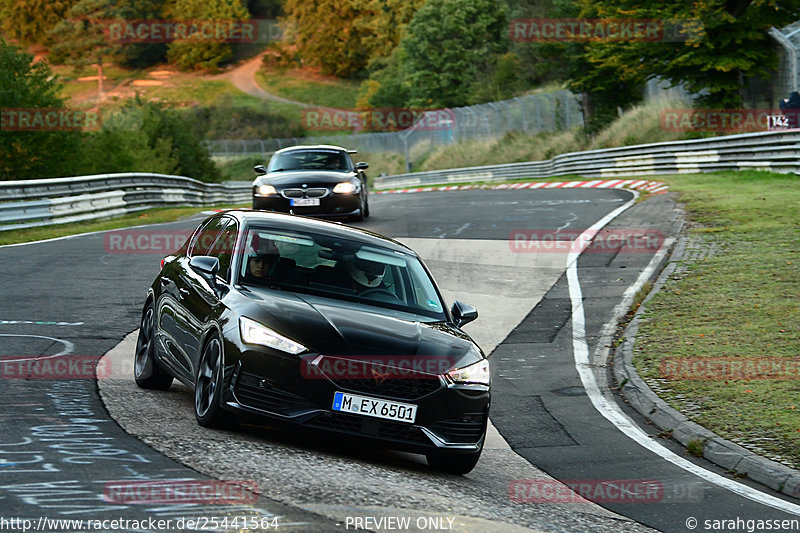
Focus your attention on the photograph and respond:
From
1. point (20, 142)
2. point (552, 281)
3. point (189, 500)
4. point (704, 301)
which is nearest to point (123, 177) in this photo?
point (20, 142)

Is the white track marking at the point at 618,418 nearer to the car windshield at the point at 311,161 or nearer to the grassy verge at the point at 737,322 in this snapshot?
the grassy verge at the point at 737,322

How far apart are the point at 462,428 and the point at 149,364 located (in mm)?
3038

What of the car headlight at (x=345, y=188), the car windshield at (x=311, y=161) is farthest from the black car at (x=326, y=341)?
the car windshield at (x=311, y=161)

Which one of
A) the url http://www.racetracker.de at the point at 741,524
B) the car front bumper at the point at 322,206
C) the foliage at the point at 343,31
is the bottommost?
the url http://www.racetracker.de at the point at 741,524

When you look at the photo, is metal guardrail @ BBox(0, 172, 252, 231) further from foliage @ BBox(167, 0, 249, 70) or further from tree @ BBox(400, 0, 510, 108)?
foliage @ BBox(167, 0, 249, 70)

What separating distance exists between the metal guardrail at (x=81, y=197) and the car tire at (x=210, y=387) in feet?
54.1

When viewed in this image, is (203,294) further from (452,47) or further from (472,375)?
(452,47)

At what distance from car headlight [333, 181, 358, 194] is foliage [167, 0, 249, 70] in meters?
137

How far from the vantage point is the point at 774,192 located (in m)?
24.7

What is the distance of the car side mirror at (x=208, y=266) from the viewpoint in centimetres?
810

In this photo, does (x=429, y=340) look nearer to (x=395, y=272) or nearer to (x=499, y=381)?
(x=395, y=272)

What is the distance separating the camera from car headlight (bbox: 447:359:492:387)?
732 centimetres

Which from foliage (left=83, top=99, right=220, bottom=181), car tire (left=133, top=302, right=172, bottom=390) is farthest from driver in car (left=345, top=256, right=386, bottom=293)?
foliage (left=83, top=99, right=220, bottom=181)

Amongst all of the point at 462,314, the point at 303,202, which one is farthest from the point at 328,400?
the point at 303,202
